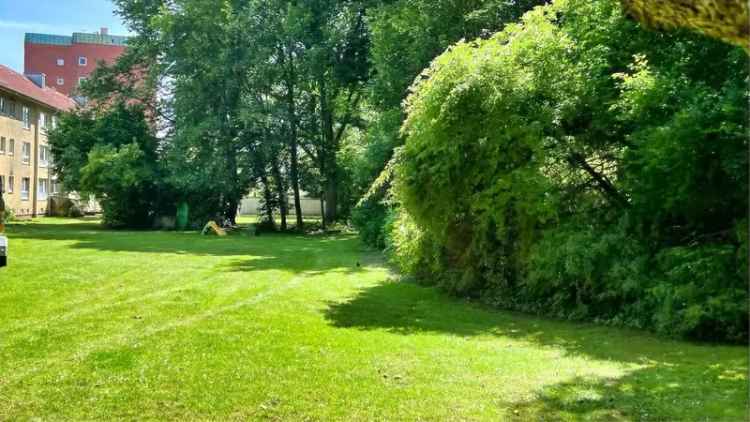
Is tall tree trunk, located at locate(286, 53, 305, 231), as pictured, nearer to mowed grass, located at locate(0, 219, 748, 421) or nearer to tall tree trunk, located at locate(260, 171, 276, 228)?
tall tree trunk, located at locate(260, 171, 276, 228)

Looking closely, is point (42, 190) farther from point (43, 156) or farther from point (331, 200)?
point (331, 200)

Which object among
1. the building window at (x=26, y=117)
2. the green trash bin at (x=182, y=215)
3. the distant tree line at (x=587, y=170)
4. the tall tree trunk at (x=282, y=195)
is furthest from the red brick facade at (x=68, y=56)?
the distant tree line at (x=587, y=170)

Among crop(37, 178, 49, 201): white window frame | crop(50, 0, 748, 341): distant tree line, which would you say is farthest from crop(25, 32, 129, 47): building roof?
crop(50, 0, 748, 341): distant tree line

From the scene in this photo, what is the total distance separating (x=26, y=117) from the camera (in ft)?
141

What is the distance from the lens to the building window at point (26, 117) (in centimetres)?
4224

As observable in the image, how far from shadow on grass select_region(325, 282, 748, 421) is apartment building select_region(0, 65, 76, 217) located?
110 feet

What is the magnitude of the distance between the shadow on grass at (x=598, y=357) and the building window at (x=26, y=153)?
125 ft

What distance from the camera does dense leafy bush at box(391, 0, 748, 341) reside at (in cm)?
847

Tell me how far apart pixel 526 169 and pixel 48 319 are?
754cm

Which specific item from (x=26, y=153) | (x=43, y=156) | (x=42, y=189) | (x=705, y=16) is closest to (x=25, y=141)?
(x=26, y=153)

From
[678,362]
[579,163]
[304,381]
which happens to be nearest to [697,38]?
[579,163]

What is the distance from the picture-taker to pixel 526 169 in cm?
1069

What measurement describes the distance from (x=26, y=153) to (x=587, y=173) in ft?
138

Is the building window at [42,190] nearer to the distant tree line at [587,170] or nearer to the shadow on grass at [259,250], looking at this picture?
the shadow on grass at [259,250]
